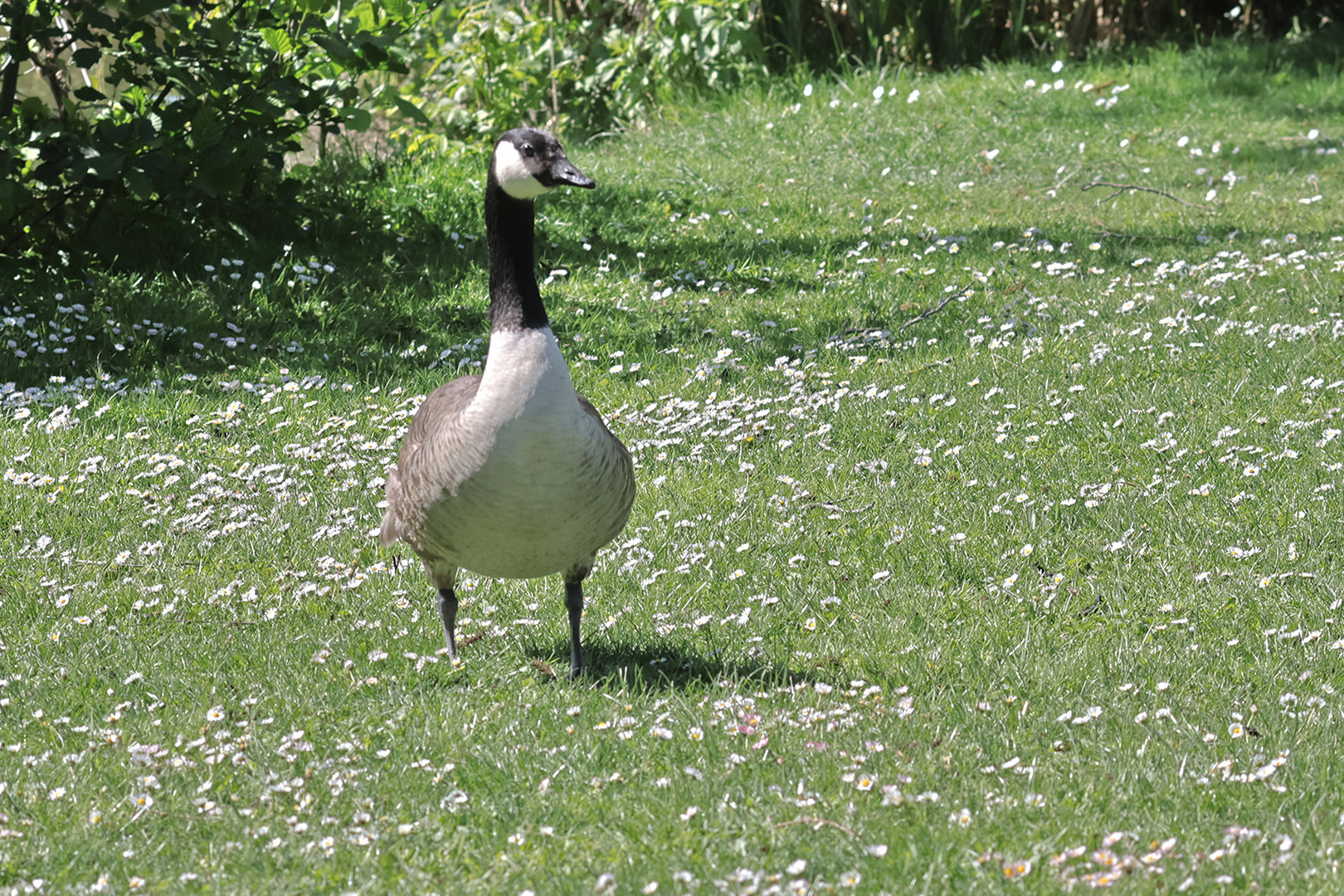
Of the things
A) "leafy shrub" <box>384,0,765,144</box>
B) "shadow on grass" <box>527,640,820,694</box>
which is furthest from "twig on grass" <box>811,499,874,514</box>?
"leafy shrub" <box>384,0,765,144</box>

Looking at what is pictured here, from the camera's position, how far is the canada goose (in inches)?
161

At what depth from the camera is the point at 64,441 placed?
7016 millimetres

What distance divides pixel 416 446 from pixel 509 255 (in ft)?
2.57

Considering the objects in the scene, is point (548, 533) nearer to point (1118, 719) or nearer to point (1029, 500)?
point (1118, 719)

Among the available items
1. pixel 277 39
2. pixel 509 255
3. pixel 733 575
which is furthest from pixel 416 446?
pixel 277 39

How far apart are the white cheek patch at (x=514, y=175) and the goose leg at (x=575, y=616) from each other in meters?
1.36

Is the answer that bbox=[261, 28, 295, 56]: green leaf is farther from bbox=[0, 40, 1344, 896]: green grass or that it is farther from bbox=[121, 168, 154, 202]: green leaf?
bbox=[0, 40, 1344, 896]: green grass

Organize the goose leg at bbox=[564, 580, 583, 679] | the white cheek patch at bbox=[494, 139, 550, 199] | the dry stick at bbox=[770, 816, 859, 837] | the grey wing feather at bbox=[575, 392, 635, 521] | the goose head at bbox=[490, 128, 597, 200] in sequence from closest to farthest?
the dry stick at bbox=[770, 816, 859, 837]
the goose head at bbox=[490, 128, 597, 200]
the white cheek patch at bbox=[494, 139, 550, 199]
the grey wing feather at bbox=[575, 392, 635, 521]
the goose leg at bbox=[564, 580, 583, 679]

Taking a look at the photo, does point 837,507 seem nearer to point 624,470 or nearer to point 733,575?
point 733,575

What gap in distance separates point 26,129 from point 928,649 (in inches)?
271

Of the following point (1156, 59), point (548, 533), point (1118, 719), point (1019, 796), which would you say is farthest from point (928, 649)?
point (1156, 59)

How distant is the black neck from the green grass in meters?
1.32

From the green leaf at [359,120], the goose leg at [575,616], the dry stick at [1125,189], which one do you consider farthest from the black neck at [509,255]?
the dry stick at [1125,189]

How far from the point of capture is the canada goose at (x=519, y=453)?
4082 mm
